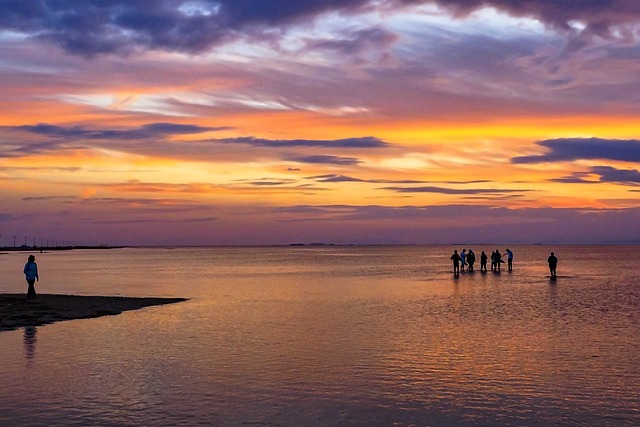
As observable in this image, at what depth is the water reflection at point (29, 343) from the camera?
1767cm

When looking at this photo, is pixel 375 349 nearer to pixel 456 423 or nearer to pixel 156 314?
pixel 456 423

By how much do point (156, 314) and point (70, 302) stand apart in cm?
600

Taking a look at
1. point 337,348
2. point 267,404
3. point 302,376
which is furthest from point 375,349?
point 267,404

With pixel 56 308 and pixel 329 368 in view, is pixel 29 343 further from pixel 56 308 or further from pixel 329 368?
pixel 329 368

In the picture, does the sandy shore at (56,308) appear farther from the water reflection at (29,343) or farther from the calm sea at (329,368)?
the calm sea at (329,368)

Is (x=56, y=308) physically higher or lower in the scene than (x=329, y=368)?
higher

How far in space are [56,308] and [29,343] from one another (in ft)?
31.8

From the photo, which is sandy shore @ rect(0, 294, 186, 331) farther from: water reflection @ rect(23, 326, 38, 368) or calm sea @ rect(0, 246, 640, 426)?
calm sea @ rect(0, 246, 640, 426)

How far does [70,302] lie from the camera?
32.2 metres

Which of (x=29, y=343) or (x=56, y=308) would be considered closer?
(x=29, y=343)

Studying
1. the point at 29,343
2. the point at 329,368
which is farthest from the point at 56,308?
the point at 329,368

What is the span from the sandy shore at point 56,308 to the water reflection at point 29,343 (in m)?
0.81

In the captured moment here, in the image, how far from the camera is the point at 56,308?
29.4 m

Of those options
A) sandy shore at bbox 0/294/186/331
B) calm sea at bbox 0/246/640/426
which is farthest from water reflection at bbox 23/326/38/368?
sandy shore at bbox 0/294/186/331
